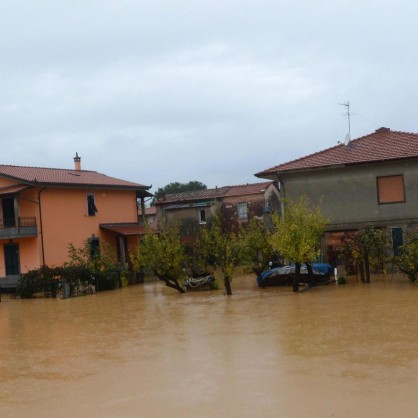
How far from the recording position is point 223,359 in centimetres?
1134

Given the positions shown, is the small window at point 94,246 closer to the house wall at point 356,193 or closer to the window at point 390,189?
the house wall at point 356,193

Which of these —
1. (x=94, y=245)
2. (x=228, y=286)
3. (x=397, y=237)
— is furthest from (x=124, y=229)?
(x=397, y=237)

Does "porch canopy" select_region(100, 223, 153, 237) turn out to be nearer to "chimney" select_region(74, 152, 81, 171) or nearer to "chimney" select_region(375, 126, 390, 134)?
"chimney" select_region(74, 152, 81, 171)

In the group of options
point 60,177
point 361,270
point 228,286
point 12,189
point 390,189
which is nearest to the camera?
point 228,286

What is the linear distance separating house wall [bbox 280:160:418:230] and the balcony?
513 inches

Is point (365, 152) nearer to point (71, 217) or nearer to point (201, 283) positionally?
point (201, 283)

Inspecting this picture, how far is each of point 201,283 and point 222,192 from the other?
66.4 feet

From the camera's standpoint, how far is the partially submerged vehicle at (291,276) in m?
25.1

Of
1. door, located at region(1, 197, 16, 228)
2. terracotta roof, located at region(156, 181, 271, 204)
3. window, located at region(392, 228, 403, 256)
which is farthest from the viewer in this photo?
terracotta roof, located at region(156, 181, 271, 204)

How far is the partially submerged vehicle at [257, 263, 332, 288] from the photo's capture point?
82.3 feet

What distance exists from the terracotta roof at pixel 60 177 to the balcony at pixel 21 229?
198 cm

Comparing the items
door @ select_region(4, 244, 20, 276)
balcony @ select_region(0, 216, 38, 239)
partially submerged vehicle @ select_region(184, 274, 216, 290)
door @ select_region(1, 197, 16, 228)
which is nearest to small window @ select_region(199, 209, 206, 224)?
balcony @ select_region(0, 216, 38, 239)

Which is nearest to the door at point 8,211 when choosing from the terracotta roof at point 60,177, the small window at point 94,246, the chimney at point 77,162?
the terracotta roof at point 60,177

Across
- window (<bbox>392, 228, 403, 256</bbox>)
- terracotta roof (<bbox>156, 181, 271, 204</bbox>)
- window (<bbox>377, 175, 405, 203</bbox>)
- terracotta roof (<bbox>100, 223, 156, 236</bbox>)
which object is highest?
terracotta roof (<bbox>156, 181, 271, 204</bbox>)
